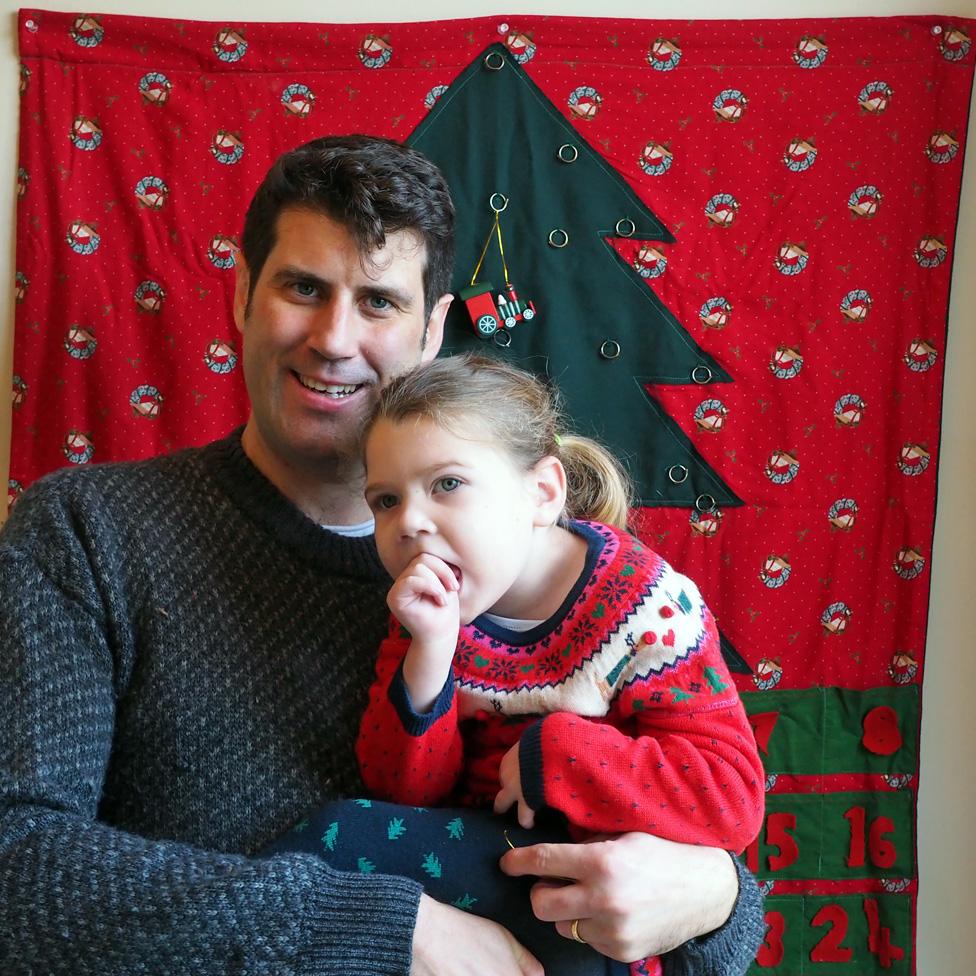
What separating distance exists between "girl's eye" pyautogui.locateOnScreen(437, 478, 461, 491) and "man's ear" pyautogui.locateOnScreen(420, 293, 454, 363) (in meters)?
0.47

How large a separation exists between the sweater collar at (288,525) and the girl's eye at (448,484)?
33cm

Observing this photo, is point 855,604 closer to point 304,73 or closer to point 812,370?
point 812,370

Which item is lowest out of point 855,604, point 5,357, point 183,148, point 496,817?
point 496,817

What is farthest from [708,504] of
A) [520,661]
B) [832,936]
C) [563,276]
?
[520,661]

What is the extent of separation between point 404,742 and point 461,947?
249 millimetres

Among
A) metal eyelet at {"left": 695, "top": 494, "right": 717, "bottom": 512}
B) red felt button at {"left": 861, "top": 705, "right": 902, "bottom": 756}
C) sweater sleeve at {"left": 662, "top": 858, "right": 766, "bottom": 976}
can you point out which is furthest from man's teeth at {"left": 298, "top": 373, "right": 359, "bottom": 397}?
red felt button at {"left": 861, "top": 705, "right": 902, "bottom": 756}

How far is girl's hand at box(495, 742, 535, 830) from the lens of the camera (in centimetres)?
127

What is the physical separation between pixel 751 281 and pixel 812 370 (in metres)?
0.24

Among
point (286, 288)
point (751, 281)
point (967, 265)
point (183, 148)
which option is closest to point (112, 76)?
point (183, 148)

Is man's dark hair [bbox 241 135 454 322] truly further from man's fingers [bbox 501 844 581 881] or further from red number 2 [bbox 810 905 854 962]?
red number 2 [bbox 810 905 854 962]

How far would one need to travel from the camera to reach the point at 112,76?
7.38ft

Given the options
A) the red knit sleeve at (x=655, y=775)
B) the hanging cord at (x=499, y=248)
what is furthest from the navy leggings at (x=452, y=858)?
the hanging cord at (x=499, y=248)

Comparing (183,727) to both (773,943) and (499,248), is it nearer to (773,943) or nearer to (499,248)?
(499,248)

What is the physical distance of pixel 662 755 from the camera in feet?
4.05
